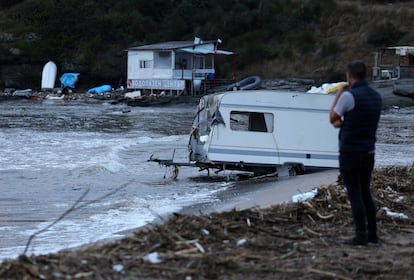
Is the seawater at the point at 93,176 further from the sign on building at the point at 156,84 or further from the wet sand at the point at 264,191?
the sign on building at the point at 156,84

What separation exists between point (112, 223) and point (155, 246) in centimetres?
548

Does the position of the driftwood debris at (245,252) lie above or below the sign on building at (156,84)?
above

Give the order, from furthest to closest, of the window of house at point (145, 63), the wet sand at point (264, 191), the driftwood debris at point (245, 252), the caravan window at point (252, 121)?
the window of house at point (145, 63) → the caravan window at point (252, 121) → the wet sand at point (264, 191) → the driftwood debris at point (245, 252)

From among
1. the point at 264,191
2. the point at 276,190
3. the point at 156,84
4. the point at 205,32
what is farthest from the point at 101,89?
the point at 276,190

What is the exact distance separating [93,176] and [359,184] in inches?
500

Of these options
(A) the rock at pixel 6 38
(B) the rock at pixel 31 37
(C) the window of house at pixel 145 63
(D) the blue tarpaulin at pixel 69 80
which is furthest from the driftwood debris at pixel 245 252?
(A) the rock at pixel 6 38

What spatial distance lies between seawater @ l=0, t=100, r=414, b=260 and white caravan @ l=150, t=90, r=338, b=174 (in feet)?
2.85

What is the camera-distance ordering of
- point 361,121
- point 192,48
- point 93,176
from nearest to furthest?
1. point 361,121
2. point 93,176
3. point 192,48

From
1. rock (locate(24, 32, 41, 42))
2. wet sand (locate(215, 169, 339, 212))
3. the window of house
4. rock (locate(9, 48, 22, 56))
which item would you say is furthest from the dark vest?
rock (locate(24, 32, 41, 42))

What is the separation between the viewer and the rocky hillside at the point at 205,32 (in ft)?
206

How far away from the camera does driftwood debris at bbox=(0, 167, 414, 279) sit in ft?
18.6

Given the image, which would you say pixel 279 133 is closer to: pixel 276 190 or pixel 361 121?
pixel 276 190

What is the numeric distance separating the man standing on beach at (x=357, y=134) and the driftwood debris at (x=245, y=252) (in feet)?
1.10

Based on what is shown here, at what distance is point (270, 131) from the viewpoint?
1661 cm
